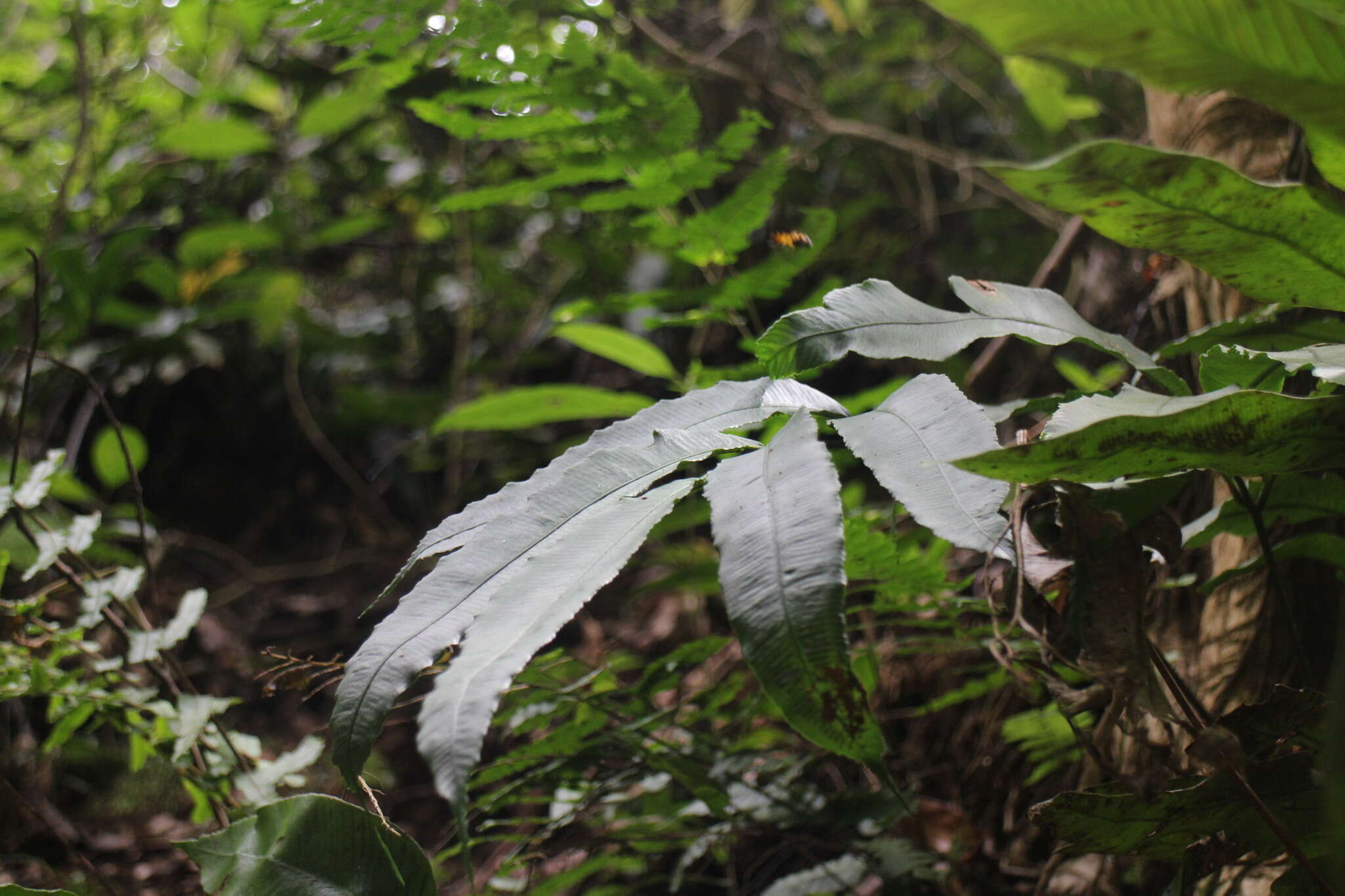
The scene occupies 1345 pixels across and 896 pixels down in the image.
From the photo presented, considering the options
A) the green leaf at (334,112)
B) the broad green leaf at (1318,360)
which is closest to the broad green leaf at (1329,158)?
the broad green leaf at (1318,360)

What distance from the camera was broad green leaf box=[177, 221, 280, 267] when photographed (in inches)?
95.7

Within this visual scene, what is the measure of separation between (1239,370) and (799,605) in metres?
0.45

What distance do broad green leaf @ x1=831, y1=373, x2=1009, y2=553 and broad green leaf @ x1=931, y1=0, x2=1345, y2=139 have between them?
237 millimetres

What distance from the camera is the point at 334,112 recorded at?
2.41m

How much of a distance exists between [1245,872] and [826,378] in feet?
6.42

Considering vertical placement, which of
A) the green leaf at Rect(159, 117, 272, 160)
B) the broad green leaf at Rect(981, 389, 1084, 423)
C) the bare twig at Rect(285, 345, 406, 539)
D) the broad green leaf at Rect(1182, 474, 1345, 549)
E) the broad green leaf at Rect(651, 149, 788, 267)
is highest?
the green leaf at Rect(159, 117, 272, 160)

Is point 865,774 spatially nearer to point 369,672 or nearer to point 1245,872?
point 1245,872

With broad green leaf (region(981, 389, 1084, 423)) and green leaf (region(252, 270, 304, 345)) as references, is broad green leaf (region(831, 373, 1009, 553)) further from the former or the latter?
green leaf (region(252, 270, 304, 345))

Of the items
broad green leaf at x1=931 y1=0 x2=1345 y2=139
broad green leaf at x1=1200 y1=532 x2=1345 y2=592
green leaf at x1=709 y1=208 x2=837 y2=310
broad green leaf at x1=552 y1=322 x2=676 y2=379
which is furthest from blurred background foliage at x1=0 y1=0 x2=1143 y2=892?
broad green leaf at x1=931 y1=0 x2=1345 y2=139

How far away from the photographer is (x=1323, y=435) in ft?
1.79

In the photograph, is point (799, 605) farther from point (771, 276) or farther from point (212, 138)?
point (212, 138)

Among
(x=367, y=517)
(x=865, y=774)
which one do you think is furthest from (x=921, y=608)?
(x=367, y=517)

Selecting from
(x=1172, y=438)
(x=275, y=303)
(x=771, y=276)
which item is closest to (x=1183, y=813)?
(x=1172, y=438)

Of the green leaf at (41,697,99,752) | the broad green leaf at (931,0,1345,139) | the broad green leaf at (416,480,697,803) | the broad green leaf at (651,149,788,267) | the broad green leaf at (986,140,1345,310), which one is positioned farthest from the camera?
the broad green leaf at (651,149,788,267)
